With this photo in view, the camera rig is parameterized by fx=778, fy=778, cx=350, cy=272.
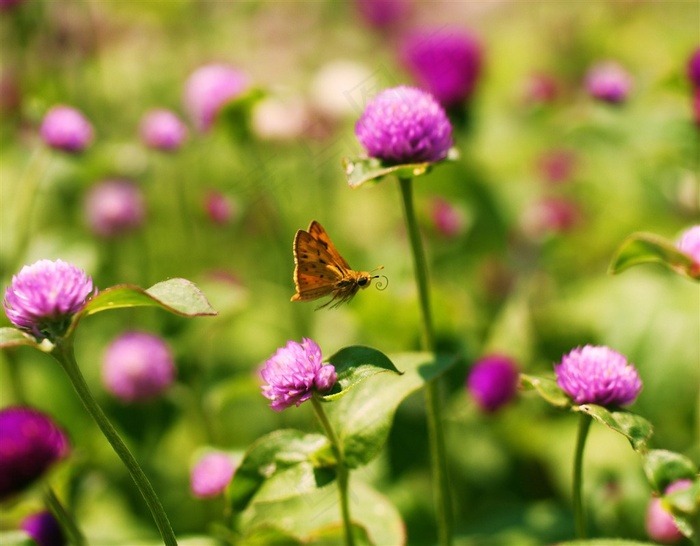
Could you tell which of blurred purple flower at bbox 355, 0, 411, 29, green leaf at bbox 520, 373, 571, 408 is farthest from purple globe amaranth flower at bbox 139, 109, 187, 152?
blurred purple flower at bbox 355, 0, 411, 29

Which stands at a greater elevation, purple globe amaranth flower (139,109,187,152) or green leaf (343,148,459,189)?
purple globe amaranth flower (139,109,187,152)

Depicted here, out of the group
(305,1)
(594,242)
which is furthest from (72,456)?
(305,1)

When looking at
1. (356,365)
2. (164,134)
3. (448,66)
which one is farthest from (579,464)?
(164,134)

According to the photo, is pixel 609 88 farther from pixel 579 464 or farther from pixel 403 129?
pixel 579 464

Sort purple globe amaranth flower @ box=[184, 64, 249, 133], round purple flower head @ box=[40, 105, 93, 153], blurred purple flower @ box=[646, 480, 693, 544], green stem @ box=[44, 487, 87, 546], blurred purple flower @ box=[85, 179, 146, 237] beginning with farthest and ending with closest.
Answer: blurred purple flower @ box=[85, 179, 146, 237] → purple globe amaranth flower @ box=[184, 64, 249, 133] → round purple flower head @ box=[40, 105, 93, 153] → blurred purple flower @ box=[646, 480, 693, 544] → green stem @ box=[44, 487, 87, 546]

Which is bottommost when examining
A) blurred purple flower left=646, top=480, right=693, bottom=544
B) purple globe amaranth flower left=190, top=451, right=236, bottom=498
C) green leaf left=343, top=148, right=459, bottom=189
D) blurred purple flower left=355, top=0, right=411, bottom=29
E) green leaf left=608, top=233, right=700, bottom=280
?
blurred purple flower left=646, top=480, right=693, bottom=544

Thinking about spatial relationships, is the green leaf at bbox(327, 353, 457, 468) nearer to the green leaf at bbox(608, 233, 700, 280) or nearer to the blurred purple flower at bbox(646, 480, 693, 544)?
the green leaf at bbox(608, 233, 700, 280)

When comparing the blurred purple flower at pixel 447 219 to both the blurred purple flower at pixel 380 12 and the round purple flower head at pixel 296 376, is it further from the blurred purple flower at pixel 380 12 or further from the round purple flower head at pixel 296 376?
the blurred purple flower at pixel 380 12
